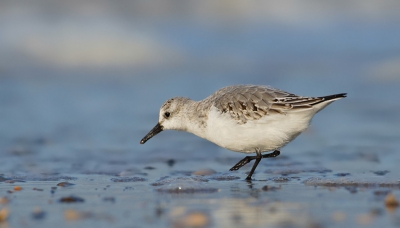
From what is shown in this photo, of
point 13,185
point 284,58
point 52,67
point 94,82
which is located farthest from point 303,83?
point 13,185

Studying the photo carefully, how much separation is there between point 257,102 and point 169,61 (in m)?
9.87

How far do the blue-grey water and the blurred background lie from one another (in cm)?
4

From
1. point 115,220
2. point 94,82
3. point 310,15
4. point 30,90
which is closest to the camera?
point 115,220

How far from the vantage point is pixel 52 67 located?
51.0ft

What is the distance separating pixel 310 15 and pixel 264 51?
275 cm

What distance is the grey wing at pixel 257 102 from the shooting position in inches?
255

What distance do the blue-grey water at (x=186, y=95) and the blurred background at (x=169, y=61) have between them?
40 mm

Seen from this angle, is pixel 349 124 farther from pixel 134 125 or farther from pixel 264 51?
pixel 264 51

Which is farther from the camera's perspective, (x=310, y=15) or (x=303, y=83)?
(x=310, y=15)

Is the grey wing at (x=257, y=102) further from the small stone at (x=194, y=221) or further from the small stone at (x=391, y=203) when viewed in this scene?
the small stone at (x=194, y=221)

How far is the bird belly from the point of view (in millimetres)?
6504

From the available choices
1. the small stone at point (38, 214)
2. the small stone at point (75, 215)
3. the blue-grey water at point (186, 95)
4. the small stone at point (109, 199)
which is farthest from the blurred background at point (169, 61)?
the small stone at point (75, 215)

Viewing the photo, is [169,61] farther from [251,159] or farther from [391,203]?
[391,203]

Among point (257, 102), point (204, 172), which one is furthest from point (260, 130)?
point (204, 172)
